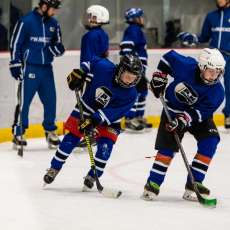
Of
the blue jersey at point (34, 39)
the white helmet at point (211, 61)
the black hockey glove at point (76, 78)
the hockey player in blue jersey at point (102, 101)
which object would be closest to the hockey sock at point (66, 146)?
the hockey player in blue jersey at point (102, 101)

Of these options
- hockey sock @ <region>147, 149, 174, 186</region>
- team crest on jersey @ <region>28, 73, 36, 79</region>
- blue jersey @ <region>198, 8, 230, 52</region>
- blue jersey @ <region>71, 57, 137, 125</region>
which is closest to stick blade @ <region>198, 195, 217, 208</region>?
hockey sock @ <region>147, 149, 174, 186</region>

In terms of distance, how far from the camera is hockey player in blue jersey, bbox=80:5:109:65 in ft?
16.6

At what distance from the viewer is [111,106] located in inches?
147

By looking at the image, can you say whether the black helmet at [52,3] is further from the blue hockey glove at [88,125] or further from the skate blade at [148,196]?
the skate blade at [148,196]

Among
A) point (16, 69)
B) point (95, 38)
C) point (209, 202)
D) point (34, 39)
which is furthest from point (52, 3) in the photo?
point (209, 202)

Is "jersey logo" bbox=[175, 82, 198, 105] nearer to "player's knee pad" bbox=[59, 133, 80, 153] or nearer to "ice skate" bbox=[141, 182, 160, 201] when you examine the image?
"ice skate" bbox=[141, 182, 160, 201]

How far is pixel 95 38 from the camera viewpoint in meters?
5.05

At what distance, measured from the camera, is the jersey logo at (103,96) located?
12.1 ft

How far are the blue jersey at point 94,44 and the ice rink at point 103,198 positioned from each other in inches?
25.7

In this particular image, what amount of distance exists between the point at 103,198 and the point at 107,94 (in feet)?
1.63

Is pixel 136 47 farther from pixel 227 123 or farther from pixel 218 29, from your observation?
pixel 227 123

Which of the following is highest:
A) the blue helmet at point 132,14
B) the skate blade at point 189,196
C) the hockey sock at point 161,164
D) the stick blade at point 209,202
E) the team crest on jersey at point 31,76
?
the blue helmet at point 132,14

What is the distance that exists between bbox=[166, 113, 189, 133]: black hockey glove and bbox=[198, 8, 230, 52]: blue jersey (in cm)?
257

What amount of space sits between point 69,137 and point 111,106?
0.89 ft
